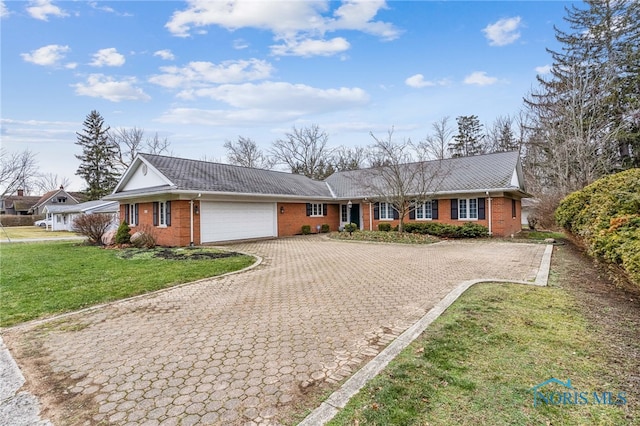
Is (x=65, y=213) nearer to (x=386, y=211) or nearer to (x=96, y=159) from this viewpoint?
(x=96, y=159)

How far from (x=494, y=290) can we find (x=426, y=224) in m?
12.3

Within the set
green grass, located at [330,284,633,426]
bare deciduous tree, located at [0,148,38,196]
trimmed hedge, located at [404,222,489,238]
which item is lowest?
green grass, located at [330,284,633,426]

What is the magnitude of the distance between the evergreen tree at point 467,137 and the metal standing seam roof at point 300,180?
18.9 m

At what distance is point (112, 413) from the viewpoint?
8.63ft

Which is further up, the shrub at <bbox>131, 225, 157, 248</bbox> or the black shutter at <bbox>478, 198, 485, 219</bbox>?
the black shutter at <bbox>478, 198, 485, 219</bbox>

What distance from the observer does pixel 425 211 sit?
19.0 metres

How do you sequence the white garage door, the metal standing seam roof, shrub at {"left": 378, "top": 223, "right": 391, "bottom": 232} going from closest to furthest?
the white garage door
the metal standing seam roof
shrub at {"left": 378, "top": 223, "right": 391, "bottom": 232}

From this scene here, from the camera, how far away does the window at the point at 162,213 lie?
1491cm

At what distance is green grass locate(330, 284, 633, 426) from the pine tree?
148ft

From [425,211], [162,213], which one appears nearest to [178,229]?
[162,213]

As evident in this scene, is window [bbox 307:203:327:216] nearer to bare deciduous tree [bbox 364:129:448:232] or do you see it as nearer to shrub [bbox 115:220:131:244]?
bare deciduous tree [bbox 364:129:448:232]

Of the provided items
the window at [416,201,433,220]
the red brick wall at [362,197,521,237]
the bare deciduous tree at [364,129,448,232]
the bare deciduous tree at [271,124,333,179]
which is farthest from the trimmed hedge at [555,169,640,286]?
the bare deciduous tree at [271,124,333,179]

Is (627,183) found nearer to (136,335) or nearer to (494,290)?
(494,290)

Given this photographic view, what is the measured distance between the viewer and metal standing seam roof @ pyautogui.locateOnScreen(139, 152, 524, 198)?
51.0 feet
